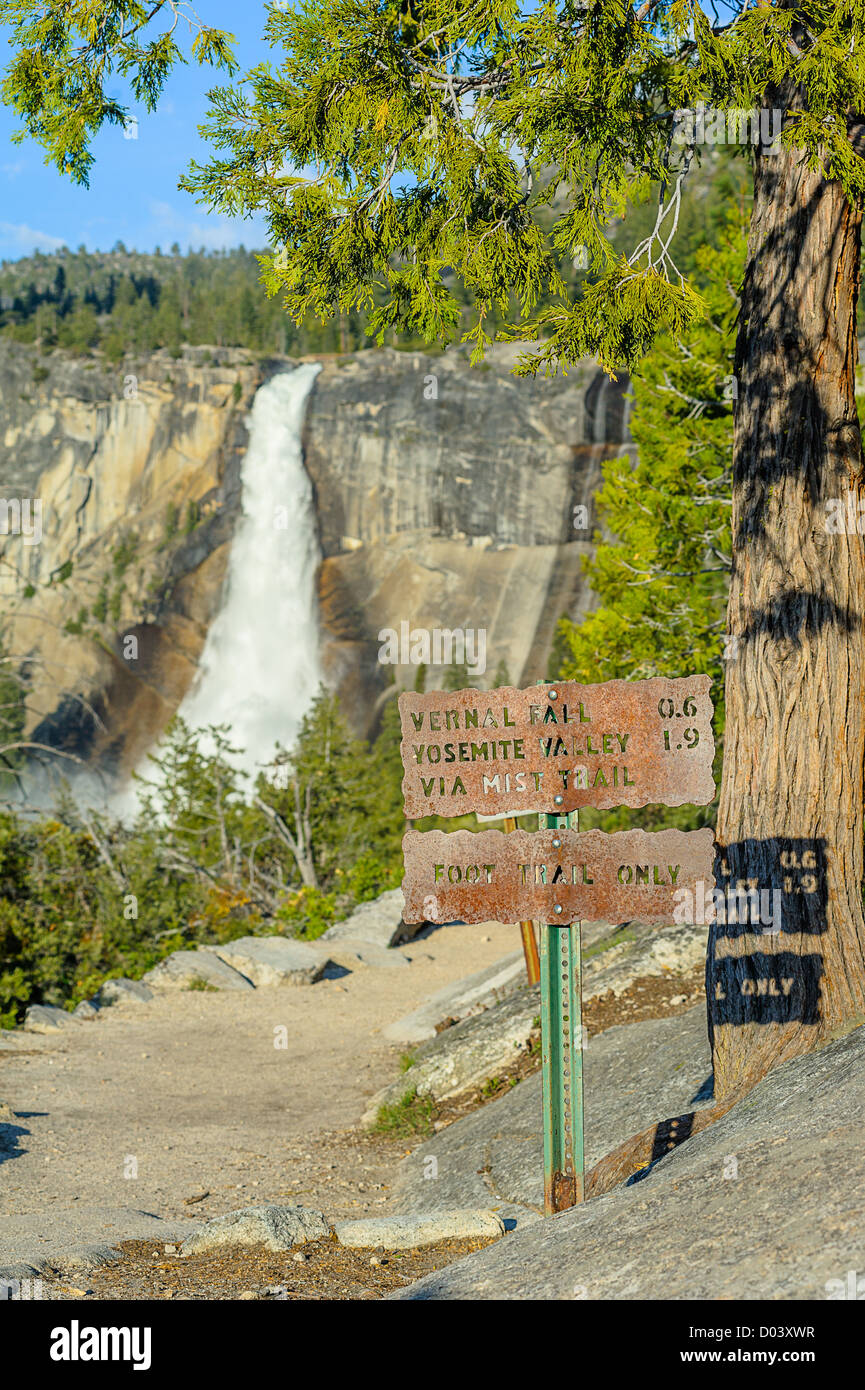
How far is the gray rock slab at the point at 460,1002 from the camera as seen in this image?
34.5 feet

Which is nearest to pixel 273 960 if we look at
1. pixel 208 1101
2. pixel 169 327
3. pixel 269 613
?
pixel 208 1101

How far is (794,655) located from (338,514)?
45852 millimetres

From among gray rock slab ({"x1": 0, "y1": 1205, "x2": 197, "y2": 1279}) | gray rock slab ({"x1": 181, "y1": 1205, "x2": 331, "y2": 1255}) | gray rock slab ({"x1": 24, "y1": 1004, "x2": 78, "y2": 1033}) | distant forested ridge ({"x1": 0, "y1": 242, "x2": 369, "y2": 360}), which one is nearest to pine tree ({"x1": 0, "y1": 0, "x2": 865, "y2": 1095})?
gray rock slab ({"x1": 181, "y1": 1205, "x2": 331, "y2": 1255})

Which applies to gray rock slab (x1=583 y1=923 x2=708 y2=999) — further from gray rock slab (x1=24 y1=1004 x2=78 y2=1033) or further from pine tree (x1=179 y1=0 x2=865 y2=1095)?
gray rock slab (x1=24 y1=1004 x2=78 y2=1033)

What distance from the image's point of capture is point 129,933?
1418cm

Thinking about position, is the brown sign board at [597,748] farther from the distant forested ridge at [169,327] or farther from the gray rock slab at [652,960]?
the distant forested ridge at [169,327]

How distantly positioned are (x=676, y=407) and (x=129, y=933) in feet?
32.7

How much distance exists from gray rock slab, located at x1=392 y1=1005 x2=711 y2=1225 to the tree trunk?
866mm

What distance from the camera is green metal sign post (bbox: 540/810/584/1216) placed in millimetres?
4449

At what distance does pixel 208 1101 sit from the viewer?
8.87 meters

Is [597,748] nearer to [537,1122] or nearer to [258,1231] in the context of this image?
[258,1231]

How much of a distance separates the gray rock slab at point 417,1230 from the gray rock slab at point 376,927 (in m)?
10.2
